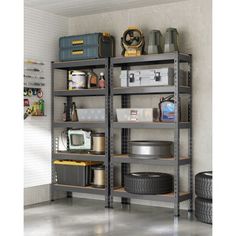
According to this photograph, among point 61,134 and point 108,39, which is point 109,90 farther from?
point 61,134

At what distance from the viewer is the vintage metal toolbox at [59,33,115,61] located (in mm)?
6148

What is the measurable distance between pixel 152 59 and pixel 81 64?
1.14 meters

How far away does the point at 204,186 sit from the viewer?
5.04 meters

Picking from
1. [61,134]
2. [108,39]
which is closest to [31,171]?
[61,134]

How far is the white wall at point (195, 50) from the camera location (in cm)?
572

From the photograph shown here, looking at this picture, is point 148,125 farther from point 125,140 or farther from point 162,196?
point 162,196

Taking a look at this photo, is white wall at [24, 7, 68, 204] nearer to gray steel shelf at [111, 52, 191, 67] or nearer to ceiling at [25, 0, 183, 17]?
ceiling at [25, 0, 183, 17]

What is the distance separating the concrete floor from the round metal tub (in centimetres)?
73

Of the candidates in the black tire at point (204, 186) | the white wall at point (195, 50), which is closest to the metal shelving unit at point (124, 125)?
the white wall at point (195, 50)

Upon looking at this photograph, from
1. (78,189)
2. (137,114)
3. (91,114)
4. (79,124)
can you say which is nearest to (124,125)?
(137,114)

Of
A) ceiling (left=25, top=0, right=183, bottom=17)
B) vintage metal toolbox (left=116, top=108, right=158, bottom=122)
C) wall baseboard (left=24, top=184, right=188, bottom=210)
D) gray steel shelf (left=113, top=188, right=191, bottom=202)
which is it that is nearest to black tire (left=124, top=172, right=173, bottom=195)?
gray steel shelf (left=113, top=188, right=191, bottom=202)
